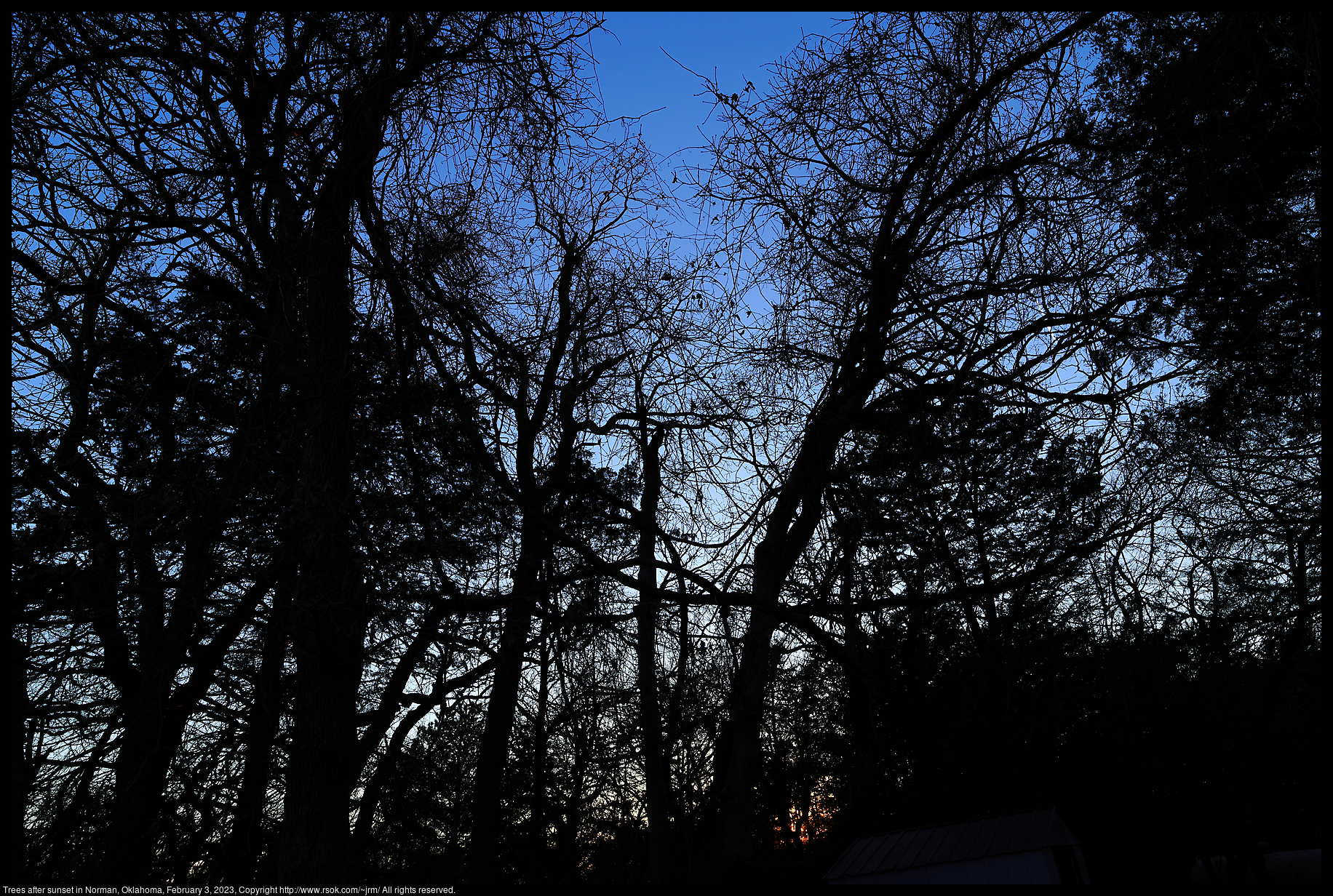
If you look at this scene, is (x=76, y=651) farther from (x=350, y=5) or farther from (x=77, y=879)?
(x=350, y=5)

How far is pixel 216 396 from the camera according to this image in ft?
13.8

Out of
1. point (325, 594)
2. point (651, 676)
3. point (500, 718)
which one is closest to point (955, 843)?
point (651, 676)

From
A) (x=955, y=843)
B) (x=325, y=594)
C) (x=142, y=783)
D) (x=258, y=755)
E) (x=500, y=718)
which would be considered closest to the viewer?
(x=325, y=594)

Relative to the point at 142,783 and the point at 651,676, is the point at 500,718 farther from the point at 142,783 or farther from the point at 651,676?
the point at 142,783

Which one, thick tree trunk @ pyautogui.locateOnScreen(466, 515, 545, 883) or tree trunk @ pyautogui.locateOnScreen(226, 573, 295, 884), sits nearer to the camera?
tree trunk @ pyautogui.locateOnScreen(226, 573, 295, 884)

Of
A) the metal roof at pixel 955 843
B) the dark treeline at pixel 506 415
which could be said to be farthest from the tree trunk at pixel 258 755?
the metal roof at pixel 955 843

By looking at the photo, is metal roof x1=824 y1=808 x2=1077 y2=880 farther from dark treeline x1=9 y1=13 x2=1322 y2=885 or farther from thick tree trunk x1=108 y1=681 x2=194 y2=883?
thick tree trunk x1=108 y1=681 x2=194 y2=883

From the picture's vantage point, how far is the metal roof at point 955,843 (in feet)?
12.3

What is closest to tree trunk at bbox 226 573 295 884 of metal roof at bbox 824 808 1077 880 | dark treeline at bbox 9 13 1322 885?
dark treeline at bbox 9 13 1322 885

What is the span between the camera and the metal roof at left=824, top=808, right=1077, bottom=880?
3.76 metres

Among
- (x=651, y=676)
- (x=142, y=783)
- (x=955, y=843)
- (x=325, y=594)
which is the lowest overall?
(x=955, y=843)

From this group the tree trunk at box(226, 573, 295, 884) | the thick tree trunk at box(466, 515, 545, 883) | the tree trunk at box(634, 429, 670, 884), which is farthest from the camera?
the tree trunk at box(634, 429, 670, 884)

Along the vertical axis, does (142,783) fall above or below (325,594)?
below

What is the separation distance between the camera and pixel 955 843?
4.07 meters
